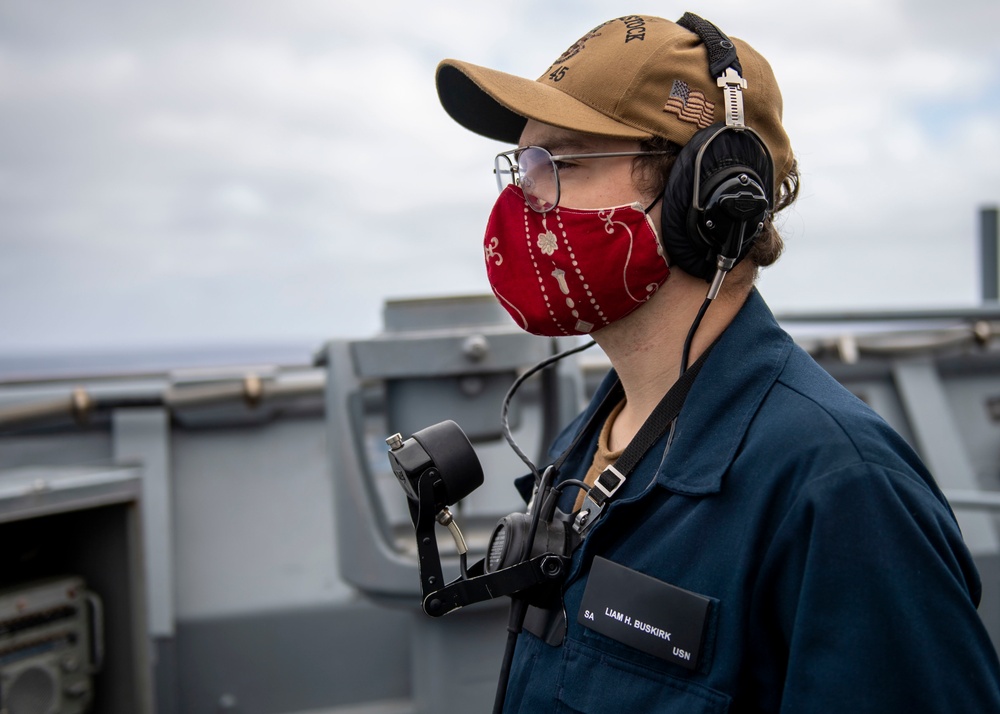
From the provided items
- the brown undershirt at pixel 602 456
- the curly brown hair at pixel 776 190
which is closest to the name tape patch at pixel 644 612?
the brown undershirt at pixel 602 456

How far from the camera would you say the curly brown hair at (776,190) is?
49.6 inches

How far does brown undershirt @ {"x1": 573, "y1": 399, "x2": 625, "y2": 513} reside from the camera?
1.36 m

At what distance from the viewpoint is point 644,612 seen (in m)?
1.07

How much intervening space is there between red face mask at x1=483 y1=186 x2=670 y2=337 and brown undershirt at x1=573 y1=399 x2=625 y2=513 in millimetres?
201

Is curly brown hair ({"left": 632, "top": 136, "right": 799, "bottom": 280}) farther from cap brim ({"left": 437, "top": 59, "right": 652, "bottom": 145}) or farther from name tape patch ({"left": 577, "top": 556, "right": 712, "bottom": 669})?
name tape patch ({"left": 577, "top": 556, "right": 712, "bottom": 669})

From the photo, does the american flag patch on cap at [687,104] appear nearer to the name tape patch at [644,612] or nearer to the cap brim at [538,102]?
the cap brim at [538,102]

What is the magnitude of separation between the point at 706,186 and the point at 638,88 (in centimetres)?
17

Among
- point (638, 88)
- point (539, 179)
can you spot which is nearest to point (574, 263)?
point (539, 179)

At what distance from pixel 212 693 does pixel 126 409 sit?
48.0 inches

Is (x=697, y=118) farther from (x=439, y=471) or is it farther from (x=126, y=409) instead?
(x=126, y=409)

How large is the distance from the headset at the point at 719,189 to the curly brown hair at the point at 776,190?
1.2 inches

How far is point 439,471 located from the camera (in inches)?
53.2

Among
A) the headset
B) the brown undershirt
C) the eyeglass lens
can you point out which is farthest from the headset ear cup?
the brown undershirt

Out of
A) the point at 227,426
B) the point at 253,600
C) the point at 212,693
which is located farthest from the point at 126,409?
→ the point at 212,693
